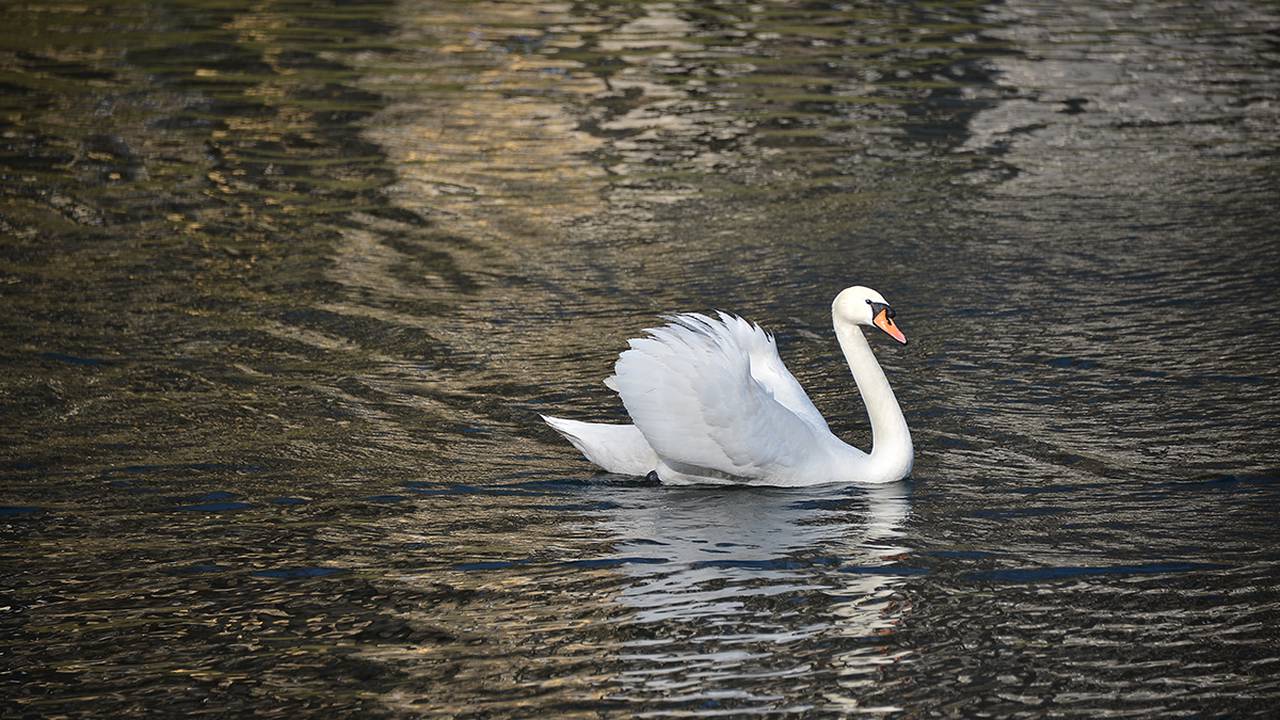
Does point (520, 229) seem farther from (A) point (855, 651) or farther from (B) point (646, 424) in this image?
(A) point (855, 651)

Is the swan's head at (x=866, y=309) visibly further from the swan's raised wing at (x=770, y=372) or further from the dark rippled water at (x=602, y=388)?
the dark rippled water at (x=602, y=388)

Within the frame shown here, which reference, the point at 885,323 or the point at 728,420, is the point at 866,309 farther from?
the point at 728,420

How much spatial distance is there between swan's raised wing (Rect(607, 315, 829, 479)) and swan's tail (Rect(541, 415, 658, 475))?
258mm

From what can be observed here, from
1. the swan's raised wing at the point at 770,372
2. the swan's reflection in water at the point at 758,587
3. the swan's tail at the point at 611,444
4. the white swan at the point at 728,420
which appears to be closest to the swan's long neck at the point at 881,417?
the white swan at the point at 728,420

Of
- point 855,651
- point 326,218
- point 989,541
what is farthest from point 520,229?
point 855,651

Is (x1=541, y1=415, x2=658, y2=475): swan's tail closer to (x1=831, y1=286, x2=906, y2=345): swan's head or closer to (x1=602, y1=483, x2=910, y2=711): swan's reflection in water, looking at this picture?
(x1=602, y1=483, x2=910, y2=711): swan's reflection in water

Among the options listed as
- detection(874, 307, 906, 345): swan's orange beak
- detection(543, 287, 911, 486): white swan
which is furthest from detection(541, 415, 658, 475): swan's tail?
detection(874, 307, 906, 345): swan's orange beak

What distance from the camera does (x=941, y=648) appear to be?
724cm

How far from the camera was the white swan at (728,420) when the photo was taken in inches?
353

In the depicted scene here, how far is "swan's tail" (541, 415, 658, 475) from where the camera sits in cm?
936

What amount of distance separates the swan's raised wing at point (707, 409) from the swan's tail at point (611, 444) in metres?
0.26

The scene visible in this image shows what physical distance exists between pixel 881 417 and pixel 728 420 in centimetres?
89

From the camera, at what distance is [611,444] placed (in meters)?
9.38

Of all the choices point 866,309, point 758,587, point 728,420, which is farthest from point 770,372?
point 758,587
